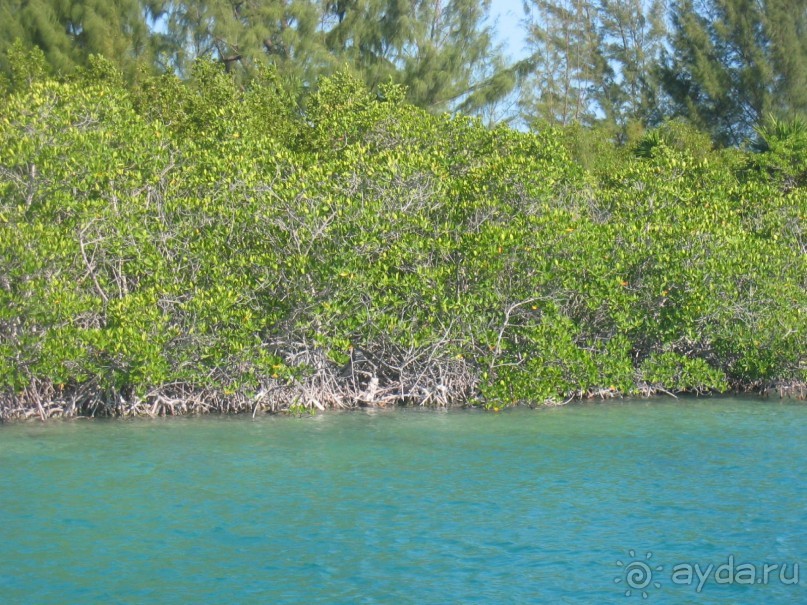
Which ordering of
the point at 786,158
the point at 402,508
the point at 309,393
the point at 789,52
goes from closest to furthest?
the point at 402,508 < the point at 309,393 < the point at 786,158 < the point at 789,52

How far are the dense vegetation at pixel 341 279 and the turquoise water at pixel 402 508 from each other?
71 centimetres

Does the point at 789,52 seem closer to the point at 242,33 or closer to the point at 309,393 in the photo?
the point at 242,33

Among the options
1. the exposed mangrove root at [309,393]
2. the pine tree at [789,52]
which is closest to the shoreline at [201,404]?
the exposed mangrove root at [309,393]

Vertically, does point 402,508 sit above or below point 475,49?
below

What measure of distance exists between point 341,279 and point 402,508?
4.11 metres

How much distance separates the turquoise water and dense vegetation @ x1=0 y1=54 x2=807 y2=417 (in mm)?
705

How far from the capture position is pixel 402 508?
8.44m

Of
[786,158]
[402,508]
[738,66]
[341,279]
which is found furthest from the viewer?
[738,66]

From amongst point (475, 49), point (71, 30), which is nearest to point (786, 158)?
point (475, 49)

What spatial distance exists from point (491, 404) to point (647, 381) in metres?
2.32

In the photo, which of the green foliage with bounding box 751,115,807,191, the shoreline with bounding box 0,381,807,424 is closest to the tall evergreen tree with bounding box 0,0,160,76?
the shoreline with bounding box 0,381,807,424

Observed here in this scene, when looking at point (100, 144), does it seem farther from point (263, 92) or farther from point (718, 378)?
point (718, 378)

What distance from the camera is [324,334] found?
12109 mm

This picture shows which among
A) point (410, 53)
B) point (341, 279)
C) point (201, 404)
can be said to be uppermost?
point (410, 53)
